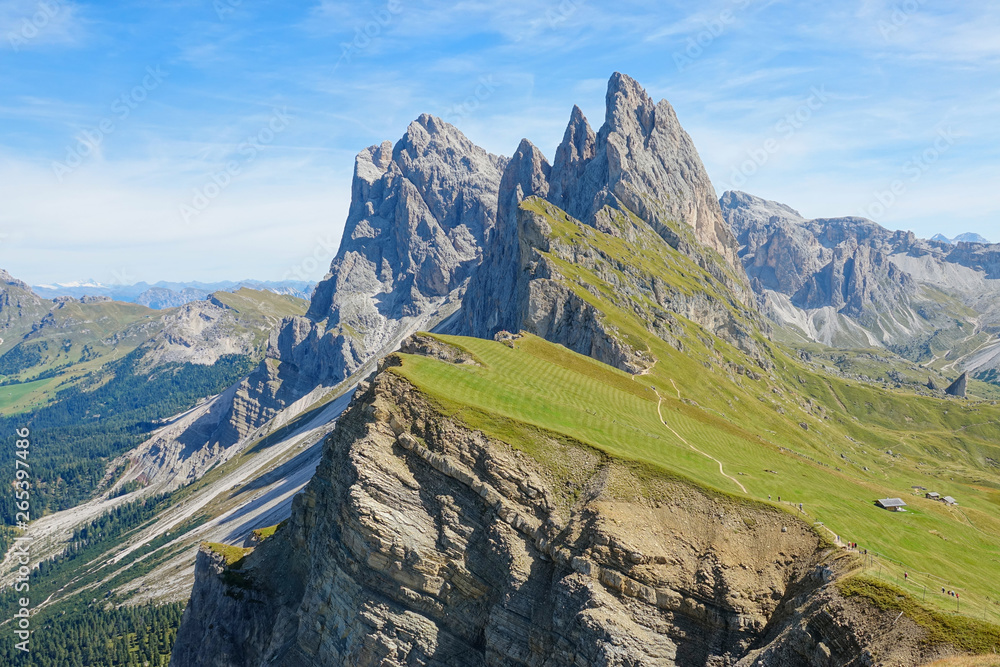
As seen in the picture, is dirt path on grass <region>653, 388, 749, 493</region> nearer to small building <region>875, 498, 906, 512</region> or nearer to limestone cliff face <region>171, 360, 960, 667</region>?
limestone cliff face <region>171, 360, 960, 667</region>

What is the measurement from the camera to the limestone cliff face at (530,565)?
3784 cm

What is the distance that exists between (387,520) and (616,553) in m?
19.3

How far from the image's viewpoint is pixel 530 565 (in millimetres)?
43375

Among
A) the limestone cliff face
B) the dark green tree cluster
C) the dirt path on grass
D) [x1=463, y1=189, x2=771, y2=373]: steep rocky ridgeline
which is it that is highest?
[x1=463, y1=189, x2=771, y2=373]: steep rocky ridgeline

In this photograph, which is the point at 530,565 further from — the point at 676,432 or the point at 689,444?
the point at 676,432

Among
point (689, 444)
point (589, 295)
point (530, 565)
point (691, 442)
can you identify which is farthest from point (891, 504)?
point (589, 295)

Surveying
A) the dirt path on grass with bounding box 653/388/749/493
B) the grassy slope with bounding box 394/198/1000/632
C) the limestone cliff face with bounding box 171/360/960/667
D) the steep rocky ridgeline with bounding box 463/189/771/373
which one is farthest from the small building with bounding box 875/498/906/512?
the steep rocky ridgeline with bounding box 463/189/771/373

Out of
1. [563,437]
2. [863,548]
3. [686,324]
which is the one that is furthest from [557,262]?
[863,548]

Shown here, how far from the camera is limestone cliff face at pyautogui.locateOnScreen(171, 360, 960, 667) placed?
3784 centimetres

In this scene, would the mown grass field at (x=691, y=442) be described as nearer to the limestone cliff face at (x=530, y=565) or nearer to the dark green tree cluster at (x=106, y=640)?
the limestone cliff face at (x=530, y=565)

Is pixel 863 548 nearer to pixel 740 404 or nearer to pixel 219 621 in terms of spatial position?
pixel 219 621

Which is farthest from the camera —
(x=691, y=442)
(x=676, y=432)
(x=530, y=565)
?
(x=676, y=432)

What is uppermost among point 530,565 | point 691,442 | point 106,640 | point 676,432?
point 676,432

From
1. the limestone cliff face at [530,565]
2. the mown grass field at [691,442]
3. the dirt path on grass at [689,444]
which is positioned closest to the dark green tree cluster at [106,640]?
the limestone cliff face at [530,565]
